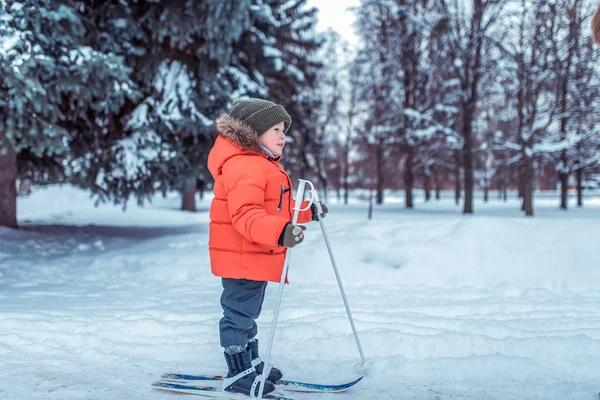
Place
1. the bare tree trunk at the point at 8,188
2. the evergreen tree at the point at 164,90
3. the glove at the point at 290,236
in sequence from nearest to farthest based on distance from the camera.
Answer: the glove at the point at 290,236, the evergreen tree at the point at 164,90, the bare tree trunk at the point at 8,188

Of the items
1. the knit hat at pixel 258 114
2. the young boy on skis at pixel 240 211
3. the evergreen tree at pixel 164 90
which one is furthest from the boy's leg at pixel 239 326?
the evergreen tree at pixel 164 90

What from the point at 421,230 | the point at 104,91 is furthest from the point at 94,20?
the point at 421,230

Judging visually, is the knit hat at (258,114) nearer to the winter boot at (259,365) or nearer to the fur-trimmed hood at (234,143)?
the fur-trimmed hood at (234,143)

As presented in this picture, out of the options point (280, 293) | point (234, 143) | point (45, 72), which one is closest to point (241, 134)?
point (234, 143)

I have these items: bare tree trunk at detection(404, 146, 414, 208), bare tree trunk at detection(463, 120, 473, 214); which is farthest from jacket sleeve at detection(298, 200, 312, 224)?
bare tree trunk at detection(404, 146, 414, 208)

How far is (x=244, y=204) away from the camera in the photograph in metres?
2.61

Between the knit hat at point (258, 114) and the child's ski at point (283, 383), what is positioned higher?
the knit hat at point (258, 114)

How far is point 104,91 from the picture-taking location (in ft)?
23.4

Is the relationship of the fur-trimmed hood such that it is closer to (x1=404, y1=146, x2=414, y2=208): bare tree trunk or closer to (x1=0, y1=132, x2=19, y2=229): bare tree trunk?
(x1=0, y1=132, x2=19, y2=229): bare tree trunk

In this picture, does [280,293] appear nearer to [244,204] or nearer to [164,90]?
[244,204]

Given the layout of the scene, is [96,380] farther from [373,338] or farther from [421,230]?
[421,230]

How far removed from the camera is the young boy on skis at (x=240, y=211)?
106 inches

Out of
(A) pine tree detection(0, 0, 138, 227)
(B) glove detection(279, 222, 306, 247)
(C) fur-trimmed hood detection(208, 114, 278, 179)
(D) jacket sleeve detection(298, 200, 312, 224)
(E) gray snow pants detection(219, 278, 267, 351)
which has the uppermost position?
(A) pine tree detection(0, 0, 138, 227)

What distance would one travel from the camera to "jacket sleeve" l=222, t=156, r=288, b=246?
253 centimetres
